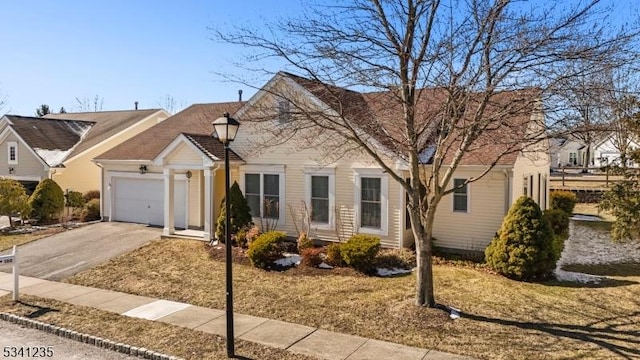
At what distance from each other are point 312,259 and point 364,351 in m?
5.86

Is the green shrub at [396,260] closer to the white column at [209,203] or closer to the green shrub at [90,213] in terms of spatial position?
the white column at [209,203]

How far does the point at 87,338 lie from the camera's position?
8391mm

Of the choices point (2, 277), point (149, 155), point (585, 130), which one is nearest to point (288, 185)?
point (149, 155)

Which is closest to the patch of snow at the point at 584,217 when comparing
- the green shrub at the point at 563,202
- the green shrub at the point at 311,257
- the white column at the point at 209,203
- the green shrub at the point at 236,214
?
the green shrub at the point at 563,202

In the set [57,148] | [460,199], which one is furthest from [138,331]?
[57,148]

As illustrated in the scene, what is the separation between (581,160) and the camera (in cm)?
6625

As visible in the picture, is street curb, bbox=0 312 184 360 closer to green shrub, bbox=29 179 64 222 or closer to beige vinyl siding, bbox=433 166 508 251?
beige vinyl siding, bbox=433 166 508 251

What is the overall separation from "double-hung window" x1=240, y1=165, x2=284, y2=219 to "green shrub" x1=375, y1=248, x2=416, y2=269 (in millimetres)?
4486

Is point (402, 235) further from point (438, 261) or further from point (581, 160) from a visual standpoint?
point (581, 160)

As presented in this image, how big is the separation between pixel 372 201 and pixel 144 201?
10.9 metres

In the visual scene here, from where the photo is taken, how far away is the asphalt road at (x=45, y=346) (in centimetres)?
778

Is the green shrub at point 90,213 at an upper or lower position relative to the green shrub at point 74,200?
lower

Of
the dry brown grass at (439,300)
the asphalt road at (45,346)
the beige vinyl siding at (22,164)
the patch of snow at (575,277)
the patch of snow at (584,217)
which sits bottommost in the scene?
the asphalt road at (45,346)

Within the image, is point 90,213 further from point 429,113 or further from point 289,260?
point 429,113
